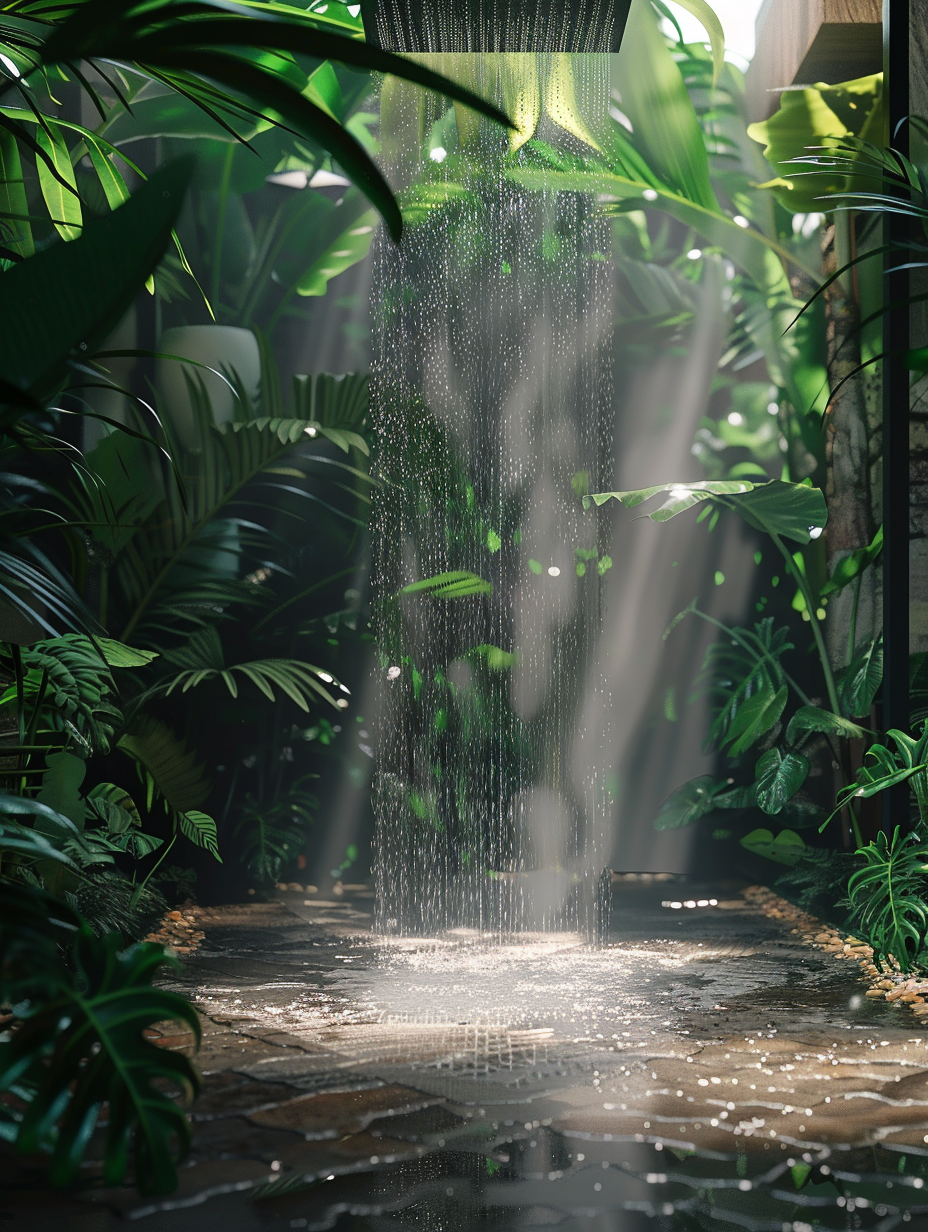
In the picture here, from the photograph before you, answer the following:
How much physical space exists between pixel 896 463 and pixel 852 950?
1.48 meters

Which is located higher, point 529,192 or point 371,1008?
point 529,192

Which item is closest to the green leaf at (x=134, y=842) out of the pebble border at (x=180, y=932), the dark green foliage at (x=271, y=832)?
the pebble border at (x=180, y=932)

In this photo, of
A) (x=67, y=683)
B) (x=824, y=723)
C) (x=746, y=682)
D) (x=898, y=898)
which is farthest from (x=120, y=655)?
(x=746, y=682)

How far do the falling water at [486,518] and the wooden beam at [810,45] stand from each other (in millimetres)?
875

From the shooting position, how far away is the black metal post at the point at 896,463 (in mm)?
3093

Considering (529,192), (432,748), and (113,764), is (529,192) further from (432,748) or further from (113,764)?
(113,764)

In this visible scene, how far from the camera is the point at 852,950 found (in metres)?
3.18

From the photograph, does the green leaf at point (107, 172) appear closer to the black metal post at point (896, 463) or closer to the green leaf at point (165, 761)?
the green leaf at point (165, 761)

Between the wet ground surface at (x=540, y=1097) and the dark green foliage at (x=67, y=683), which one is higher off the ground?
the dark green foliage at (x=67, y=683)

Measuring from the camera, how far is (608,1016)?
101 inches

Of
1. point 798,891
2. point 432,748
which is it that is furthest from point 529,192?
point 798,891

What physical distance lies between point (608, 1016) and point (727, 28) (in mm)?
3807

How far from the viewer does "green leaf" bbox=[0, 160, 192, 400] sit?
2.92 ft

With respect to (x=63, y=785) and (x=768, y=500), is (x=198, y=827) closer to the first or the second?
(x=63, y=785)
